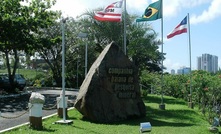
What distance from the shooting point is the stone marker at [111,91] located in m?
13.4

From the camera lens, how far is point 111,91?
45.9 feet

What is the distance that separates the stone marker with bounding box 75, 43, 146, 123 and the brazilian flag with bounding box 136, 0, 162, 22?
532cm

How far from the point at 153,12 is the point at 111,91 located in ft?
23.0

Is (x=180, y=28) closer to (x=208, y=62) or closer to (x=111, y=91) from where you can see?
(x=111, y=91)

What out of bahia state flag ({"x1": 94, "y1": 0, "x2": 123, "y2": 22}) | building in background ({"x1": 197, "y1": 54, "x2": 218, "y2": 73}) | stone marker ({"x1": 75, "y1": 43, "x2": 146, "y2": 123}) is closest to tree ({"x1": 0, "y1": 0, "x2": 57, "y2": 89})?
bahia state flag ({"x1": 94, "y1": 0, "x2": 123, "y2": 22})

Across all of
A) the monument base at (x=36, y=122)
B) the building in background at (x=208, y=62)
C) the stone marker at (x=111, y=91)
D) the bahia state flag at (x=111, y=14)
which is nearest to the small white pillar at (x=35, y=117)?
the monument base at (x=36, y=122)

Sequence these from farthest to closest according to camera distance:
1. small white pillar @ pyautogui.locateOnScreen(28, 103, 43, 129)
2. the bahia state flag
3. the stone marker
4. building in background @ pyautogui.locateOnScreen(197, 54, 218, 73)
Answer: building in background @ pyautogui.locateOnScreen(197, 54, 218, 73)
the bahia state flag
the stone marker
small white pillar @ pyautogui.locateOnScreen(28, 103, 43, 129)

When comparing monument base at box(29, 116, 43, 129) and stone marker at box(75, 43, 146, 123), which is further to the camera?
stone marker at box(75, 43, 146, 123)

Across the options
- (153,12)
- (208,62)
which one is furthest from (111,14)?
(208,62)

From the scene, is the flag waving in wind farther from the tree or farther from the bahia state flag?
the tree

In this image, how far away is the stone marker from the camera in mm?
13422

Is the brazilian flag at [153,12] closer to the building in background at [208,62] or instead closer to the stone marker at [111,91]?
the stone marker at [111,91]

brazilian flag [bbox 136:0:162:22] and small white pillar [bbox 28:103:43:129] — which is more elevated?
brazilian flag [bbox 136:0:162:22]

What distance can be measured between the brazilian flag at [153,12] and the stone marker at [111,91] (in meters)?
5.32
